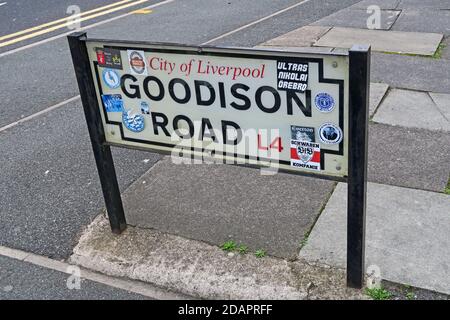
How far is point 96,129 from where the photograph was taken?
346 centimetres

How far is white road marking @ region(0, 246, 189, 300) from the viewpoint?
3.29 meters

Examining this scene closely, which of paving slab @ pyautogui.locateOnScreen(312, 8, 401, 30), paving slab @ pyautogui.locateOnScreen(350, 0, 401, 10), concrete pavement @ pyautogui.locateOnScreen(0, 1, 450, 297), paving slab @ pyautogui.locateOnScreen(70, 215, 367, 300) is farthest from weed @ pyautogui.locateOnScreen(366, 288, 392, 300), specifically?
paving slab @ pyautogui.locateOnScreen(350, 0, 401, 10)

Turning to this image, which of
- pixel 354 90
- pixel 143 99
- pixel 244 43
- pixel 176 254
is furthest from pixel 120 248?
pixel 244 43

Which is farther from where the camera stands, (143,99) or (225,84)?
(143,99)

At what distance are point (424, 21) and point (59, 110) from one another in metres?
6.19

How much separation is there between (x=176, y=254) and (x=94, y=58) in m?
1.39

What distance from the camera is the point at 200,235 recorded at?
373 centimetres

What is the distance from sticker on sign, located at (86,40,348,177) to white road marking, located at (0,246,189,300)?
88cm

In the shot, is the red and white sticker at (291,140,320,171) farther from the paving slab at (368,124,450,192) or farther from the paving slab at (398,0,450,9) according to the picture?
the paving slab at (398,0,450,9)

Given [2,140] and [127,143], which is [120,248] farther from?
[2,140]

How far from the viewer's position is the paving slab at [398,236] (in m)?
3.22

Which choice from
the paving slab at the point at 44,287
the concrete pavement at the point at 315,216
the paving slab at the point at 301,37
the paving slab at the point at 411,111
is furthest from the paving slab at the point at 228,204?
the paving slab at the point at 301,37

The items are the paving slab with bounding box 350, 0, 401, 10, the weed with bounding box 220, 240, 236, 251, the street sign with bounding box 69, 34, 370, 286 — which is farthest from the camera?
the paving slab with bounding box 350, 0, 401, 10

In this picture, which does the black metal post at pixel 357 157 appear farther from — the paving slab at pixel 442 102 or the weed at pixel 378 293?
the paving slab at pixel 442 102
